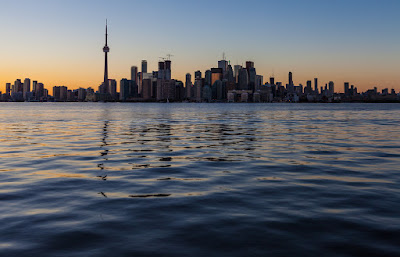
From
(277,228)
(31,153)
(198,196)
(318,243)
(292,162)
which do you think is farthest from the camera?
(31,153)

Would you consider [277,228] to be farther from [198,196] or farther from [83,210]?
[83,210]

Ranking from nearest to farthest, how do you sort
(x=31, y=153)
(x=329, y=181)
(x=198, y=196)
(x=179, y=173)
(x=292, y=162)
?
(x=198, y=196)
(x=329, y=181)
(x=179, y=173)
(x=292, y=162)
(x=31, y=153)

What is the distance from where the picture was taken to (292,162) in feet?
74.0

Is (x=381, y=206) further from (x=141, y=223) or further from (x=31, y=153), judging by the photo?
(x=31, y=153)

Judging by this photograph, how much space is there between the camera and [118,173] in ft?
62.4

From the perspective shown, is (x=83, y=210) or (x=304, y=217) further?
(x=83, y=210)

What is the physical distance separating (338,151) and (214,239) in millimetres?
20768

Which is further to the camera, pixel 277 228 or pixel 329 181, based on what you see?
pixel 329 181

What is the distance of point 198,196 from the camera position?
14.1 metres

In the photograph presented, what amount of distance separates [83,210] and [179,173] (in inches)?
290

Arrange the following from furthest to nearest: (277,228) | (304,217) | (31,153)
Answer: (31,153), (304,217), (277,228)

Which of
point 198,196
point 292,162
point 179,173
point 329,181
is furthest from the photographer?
point 292,162

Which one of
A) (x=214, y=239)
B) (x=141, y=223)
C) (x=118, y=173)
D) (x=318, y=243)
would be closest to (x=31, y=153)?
(x=118, y=173)

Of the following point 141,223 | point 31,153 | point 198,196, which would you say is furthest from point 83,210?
point 31,153
